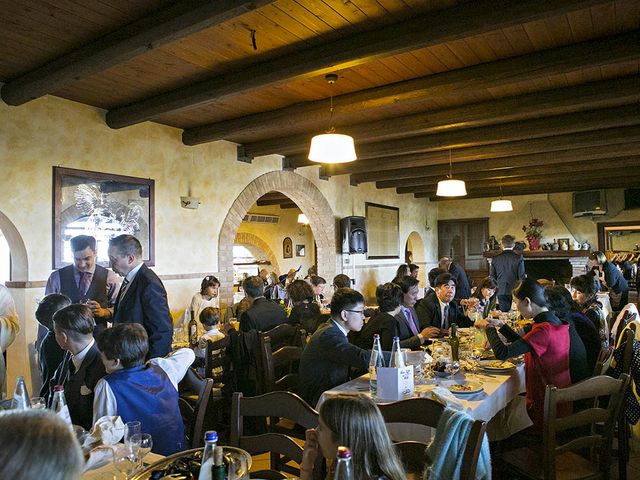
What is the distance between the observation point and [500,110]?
515cm

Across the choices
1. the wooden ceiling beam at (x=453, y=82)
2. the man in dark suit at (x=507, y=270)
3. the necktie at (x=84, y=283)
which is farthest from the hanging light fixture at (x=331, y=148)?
the man in dark suit at (x=507, y=270)

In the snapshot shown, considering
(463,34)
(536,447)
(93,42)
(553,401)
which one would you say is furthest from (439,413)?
(93,42)

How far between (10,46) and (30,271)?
1.99 metres

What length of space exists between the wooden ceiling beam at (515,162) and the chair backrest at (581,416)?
5697 millimetres

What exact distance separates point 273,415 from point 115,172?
4.11 metres

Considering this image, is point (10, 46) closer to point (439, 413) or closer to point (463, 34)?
point (463, 34)

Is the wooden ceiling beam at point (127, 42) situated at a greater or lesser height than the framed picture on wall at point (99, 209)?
greater

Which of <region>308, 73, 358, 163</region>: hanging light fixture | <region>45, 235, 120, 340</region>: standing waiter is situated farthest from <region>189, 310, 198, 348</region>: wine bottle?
<region>308, 73, 358, 163</region>: hanging light fixture

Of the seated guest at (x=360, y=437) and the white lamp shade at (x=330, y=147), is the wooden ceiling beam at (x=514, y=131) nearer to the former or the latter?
the white lamp shade at (x=330, y=147)

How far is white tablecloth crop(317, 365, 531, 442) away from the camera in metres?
2.46

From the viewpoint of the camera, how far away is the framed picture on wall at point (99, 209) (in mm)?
4809

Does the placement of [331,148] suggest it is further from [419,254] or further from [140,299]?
[419,254]

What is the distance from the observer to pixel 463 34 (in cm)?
298

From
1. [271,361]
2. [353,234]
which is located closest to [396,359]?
Answer: [271,361]
